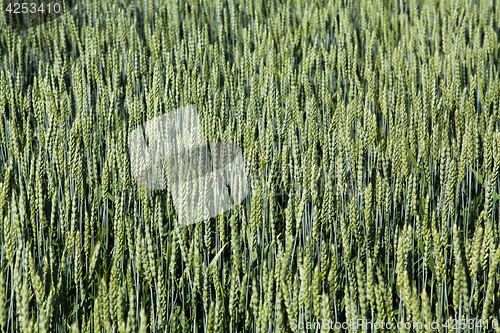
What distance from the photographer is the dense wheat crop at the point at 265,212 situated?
792mm

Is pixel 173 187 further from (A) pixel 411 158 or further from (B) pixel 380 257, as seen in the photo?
(A) pixel 411 158

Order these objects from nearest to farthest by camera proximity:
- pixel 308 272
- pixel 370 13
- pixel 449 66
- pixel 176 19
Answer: pixel 308 272
pixel 449 66
pixel 176 19
pixel 370 13

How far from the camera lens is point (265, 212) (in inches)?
45.8

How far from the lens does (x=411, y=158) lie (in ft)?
4.64

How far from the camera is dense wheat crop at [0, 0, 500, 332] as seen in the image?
79 cm

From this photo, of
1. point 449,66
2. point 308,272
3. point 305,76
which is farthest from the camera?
point 305,76

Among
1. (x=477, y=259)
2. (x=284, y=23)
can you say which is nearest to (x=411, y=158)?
(x=477, y=259)

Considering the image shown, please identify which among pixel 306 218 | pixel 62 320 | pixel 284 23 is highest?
pixel 284 23

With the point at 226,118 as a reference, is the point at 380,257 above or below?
below

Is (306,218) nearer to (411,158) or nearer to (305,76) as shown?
(411,158)

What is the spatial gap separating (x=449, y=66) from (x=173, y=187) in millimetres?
1182

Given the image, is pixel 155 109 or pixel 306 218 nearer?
pixel 306 218

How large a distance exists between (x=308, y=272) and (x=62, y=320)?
58cm

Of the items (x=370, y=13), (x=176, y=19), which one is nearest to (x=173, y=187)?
(x=176, y=19)
